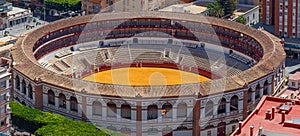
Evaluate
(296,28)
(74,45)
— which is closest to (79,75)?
(74,45)

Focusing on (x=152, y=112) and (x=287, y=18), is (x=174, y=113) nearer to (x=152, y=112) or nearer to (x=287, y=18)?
(x=152, y=112)

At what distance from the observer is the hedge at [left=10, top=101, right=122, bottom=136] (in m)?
79.1

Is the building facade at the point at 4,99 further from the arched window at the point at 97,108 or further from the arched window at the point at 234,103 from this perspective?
the arched window at the point at 234,103

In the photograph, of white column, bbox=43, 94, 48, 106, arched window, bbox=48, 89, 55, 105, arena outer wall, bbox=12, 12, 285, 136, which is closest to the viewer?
arena outer wall, bbox=12, 12, 285, 136

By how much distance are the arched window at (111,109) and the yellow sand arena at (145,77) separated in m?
22.9

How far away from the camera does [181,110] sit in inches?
3344

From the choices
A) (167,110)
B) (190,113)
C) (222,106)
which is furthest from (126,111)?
(222,106)

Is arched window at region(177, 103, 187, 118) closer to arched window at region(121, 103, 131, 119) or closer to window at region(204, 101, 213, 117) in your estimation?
window at region(204, 101, 213, 117)

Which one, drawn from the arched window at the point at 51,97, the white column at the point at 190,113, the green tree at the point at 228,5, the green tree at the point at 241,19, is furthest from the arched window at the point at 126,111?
the green tree at the point at 228,5

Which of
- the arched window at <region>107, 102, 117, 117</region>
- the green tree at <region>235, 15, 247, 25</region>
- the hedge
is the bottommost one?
the hedge

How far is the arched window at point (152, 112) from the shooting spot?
84000mm

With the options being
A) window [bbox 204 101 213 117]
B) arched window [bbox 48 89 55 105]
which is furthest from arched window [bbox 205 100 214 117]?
arched window [bbox 48 89 55 105]

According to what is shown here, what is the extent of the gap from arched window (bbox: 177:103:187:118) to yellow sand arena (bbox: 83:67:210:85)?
23327 millimetres

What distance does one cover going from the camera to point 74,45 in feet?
385
